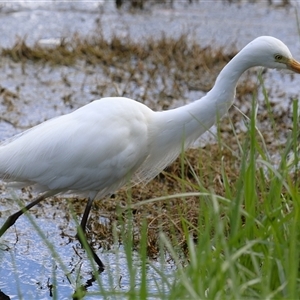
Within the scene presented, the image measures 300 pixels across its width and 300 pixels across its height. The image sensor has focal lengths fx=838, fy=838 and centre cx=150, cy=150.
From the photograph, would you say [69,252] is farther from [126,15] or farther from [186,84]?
[126,15]

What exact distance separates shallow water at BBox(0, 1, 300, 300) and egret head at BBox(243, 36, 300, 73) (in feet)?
0.67

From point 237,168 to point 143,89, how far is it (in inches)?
91.3

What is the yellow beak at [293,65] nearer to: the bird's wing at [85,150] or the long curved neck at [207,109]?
the long curved neck at [207,109]

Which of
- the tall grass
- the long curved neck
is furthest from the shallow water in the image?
the long curved neck

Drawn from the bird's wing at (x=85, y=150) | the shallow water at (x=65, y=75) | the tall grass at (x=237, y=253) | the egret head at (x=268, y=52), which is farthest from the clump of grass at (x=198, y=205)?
the egret head at (x=268, y=52)

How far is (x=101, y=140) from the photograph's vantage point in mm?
4328

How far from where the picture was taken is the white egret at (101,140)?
4.32 meters

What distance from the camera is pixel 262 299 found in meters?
2.74

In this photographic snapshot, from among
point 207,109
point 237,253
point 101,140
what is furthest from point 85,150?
point 237,253

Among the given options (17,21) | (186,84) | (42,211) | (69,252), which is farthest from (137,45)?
(69,252)

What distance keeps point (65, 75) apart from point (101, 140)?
394cm

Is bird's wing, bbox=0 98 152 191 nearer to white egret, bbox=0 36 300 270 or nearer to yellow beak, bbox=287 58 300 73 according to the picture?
white egret, bbox=0 36 300 270

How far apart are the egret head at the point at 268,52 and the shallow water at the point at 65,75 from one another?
0.20 m

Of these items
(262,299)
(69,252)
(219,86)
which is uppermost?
(219,86)
